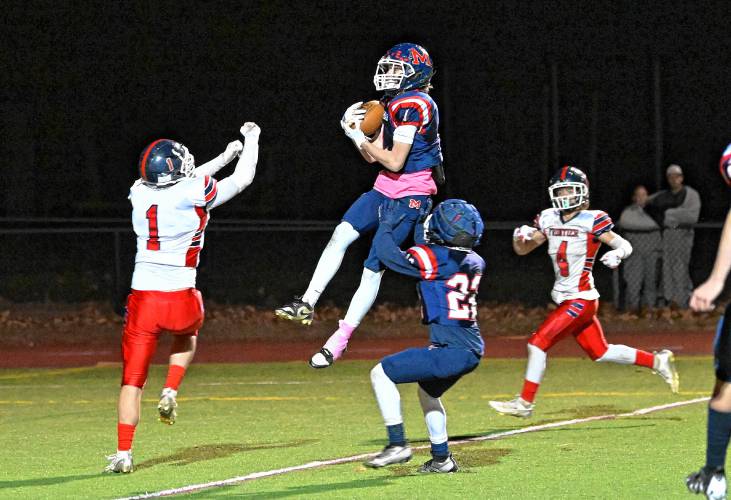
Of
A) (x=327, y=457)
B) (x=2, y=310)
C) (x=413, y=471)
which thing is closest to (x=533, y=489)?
(x=413, y=471)

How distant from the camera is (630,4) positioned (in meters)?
35.2

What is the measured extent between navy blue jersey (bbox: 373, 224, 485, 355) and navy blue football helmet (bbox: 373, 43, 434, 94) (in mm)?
1736

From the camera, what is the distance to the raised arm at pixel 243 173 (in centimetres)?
956

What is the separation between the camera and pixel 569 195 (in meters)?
11.8

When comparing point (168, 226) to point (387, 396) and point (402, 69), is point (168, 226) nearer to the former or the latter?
point (387, 396)

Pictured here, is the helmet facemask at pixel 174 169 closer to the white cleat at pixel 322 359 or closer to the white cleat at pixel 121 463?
the white cleat at pixel 322 359

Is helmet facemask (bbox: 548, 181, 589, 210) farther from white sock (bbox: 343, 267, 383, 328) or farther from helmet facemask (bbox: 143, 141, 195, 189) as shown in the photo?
helmet facemask (bbox: 143, 141, 195, 189)

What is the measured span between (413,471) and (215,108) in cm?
3222

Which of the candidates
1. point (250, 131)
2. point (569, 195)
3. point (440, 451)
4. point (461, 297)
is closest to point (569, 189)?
point (569, 195)

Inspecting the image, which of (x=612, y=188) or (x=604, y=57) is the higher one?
(x=604, y=57)

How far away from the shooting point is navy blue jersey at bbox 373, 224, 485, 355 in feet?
28.4

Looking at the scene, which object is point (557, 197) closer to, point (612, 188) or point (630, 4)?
point (630, 4)

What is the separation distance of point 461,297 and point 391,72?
210cm

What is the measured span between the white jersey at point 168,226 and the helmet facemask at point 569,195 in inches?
136
